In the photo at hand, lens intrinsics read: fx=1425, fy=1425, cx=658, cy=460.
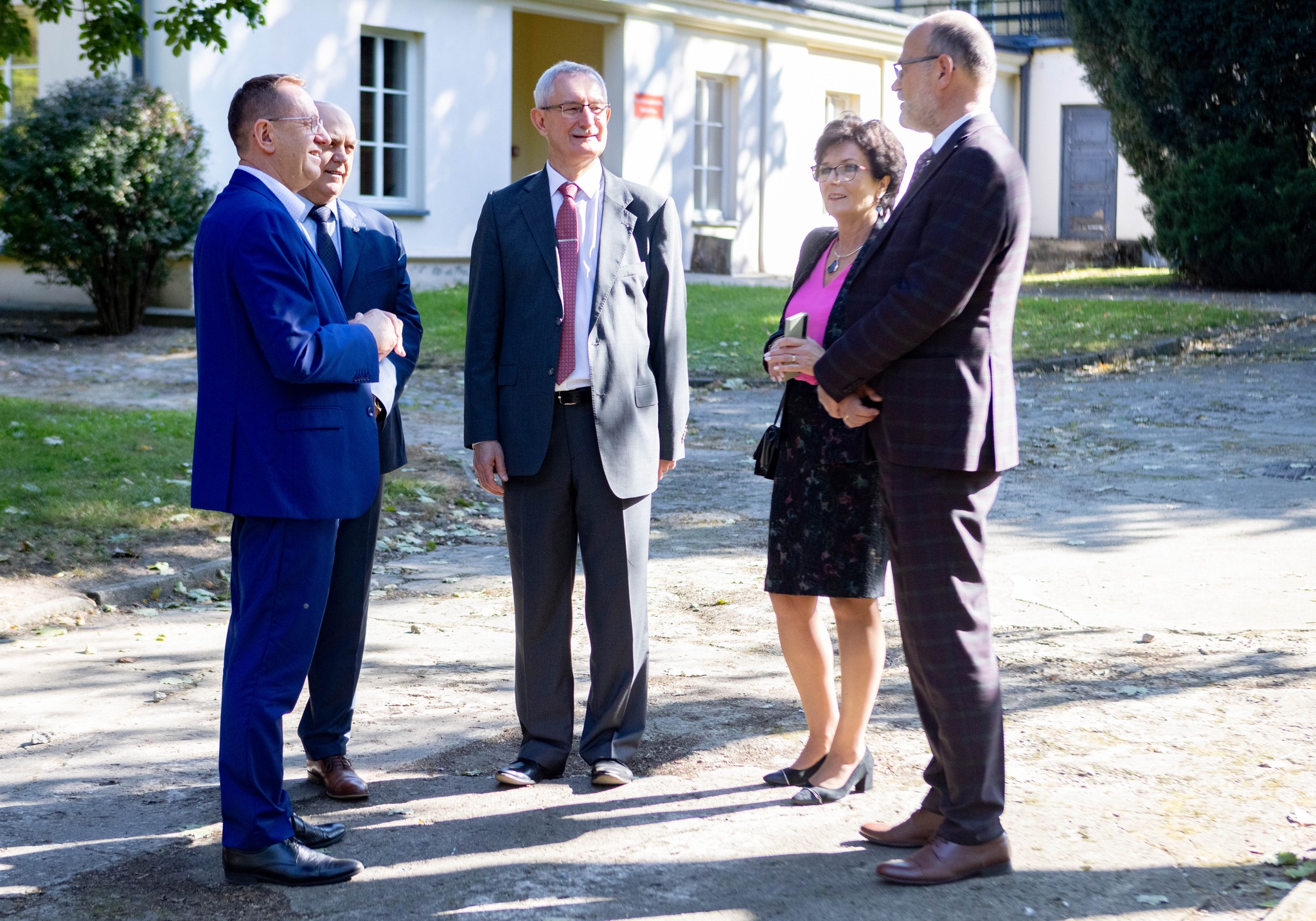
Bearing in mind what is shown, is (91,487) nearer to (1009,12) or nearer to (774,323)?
(774,323)

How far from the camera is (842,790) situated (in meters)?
4.18

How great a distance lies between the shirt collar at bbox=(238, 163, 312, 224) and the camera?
3584 millimetres

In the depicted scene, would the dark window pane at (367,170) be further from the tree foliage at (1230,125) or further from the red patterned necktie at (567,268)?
the red patterned necktie at (567,268)

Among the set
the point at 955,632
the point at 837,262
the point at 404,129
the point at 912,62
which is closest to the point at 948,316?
the point at 912,62

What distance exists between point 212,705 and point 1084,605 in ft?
12.2

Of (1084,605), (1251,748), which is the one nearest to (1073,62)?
(1084,605)

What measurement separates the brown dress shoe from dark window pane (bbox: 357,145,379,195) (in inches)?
642

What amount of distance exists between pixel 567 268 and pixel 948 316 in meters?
1.41

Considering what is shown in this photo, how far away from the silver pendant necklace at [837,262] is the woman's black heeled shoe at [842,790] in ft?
4.74

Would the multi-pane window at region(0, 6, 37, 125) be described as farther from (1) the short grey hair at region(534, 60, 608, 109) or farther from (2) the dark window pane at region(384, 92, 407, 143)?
(1) the short grey hair at region(534, 60, 608, 109)

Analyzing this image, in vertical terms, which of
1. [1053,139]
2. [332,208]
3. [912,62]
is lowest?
[332,208]

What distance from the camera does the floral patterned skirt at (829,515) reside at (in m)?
4.16

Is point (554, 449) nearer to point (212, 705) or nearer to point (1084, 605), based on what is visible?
point (212, 705)

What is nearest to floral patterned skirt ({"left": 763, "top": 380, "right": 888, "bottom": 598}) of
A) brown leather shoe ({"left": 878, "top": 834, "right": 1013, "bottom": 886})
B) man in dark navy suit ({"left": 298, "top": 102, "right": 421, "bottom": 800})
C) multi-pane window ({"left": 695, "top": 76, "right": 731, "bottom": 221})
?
brown leather shoe ({"left": 878, "top": 834, "right": 1013, "bottom": 886})
